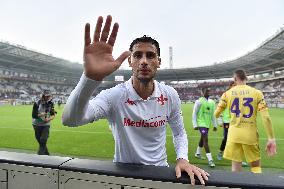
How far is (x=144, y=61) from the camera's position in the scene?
7.42ft

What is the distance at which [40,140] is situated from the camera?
7430mm

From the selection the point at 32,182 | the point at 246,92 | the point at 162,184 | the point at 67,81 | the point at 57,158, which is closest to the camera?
the point at 162,184

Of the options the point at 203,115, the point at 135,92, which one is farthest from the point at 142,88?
the point at 203,115

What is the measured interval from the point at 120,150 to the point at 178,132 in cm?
60

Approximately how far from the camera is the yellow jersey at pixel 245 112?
192 inches

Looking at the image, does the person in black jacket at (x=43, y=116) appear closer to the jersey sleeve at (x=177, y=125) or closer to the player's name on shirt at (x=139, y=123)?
the jersey sleeve at (x=177, y=125)

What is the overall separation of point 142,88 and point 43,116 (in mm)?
5559

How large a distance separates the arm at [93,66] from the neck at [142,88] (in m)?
0.63

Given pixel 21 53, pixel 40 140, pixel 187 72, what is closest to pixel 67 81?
pixel 21 53

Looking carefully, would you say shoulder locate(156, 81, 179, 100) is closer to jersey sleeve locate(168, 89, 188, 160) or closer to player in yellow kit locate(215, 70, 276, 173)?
jersey sleeve locate(168, 89, 188, 160)

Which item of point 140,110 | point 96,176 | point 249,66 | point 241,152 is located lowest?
point 241,152

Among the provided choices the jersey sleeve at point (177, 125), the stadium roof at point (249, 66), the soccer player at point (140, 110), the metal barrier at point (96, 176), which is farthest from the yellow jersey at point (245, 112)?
the stadium roof at point (249, 66)

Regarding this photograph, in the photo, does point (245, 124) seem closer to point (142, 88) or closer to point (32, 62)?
point (142, 88)

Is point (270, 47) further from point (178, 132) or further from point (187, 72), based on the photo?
point (178, 132)
